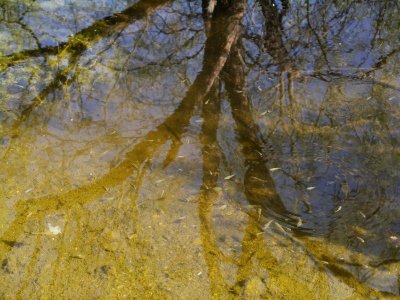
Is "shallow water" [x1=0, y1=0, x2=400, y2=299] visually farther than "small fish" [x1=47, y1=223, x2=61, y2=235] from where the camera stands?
No

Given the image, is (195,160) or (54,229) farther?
(195,160)

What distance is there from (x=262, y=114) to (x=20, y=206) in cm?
212

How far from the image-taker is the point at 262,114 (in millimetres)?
3623

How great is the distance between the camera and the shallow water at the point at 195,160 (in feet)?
7.82

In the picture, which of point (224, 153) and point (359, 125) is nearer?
point (224, 153)

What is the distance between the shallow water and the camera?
2383 millimetres

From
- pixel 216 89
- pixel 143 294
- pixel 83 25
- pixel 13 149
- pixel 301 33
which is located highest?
pixel 83 25

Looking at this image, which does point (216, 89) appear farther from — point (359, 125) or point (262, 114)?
point (359, 125)

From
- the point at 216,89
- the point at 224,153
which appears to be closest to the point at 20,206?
the point at 224,153

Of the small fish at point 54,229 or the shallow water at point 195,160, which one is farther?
the small fish at point 54,229

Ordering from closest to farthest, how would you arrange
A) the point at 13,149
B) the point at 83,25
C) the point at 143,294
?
the point at 143,294 < the point at 13,149 < the point at 83,25

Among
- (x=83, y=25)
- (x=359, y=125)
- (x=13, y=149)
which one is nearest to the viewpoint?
(x=13, y=149)

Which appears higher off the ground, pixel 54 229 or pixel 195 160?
pixel 195 160

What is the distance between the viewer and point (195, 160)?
313cm
